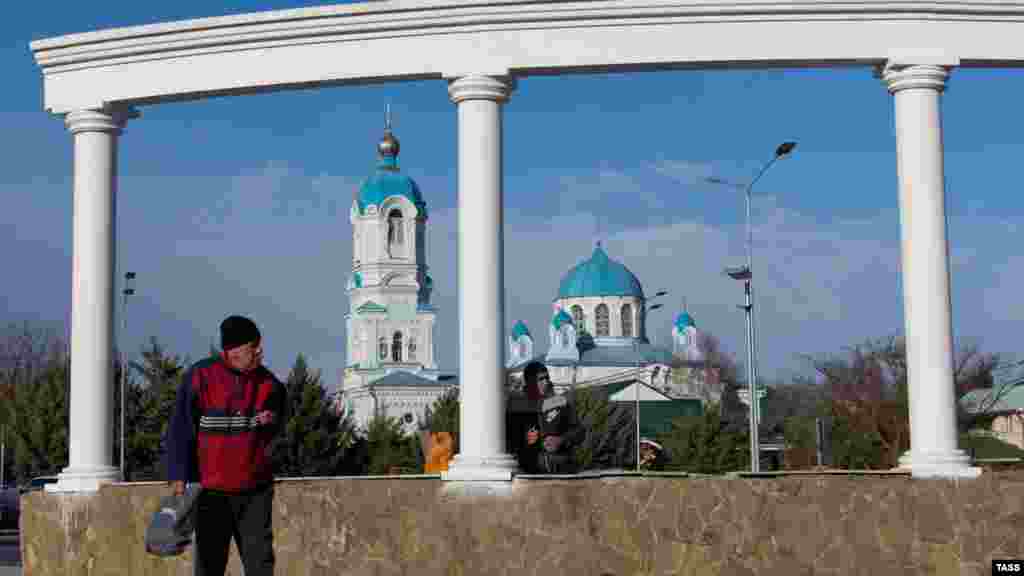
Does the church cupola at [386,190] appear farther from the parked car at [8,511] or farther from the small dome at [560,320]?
the parked car at [8,511]

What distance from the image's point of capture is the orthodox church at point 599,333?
139625 mm

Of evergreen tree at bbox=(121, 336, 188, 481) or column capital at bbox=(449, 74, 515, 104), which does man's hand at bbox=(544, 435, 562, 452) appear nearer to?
column capital at bbox=(449, 74, 515, 104)

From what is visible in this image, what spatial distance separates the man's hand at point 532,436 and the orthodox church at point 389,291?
112572 millimetres

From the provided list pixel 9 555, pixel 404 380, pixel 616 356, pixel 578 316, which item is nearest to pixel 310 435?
pixel 9 555

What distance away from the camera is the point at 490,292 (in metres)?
Answer: 16.6

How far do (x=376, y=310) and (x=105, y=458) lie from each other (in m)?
115

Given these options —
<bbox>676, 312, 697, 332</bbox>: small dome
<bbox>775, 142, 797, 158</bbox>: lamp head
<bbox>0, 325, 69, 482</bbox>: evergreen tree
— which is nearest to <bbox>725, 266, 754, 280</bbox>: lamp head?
<bbox>775, 142, 797, 158</bbox>: lamp head

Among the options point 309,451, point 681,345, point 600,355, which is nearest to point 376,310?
point 600,355

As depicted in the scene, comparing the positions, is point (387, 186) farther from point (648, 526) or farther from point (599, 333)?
point (648, 526)

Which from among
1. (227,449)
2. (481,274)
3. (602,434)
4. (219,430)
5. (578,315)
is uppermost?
(578,315)

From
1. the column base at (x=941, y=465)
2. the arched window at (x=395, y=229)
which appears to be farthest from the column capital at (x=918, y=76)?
the arched window at (x=395, y=229)

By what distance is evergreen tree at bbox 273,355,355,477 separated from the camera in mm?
66000

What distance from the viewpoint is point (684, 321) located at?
157m

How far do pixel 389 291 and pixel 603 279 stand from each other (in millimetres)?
23680
